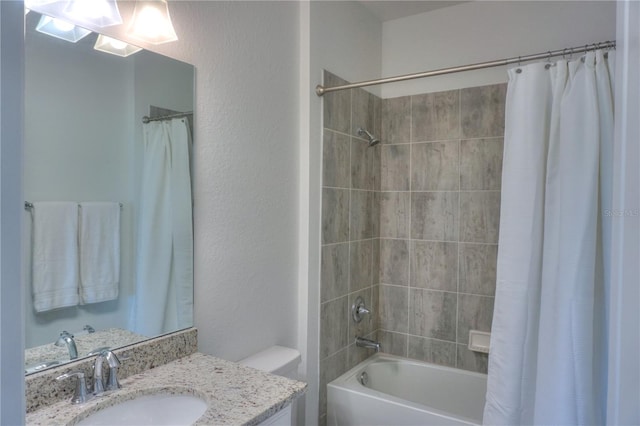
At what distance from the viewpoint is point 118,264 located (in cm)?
130

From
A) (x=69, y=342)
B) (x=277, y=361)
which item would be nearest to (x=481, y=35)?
(x=277, y=361)

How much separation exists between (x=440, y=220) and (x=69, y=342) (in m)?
2.12

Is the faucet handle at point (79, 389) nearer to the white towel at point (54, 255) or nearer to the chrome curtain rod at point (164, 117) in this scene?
the white towel at point (54, 255)

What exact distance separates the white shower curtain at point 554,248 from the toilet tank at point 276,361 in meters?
0.88

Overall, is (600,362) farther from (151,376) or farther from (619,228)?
(151,376)

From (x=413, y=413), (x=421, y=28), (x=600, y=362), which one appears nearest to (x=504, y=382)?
(x=600, y=362)

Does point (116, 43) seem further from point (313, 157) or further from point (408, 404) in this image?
point (408, 404)

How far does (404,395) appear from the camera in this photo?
103 inches

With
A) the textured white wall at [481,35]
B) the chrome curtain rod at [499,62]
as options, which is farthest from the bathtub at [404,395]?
the textured white wall at [481,35]

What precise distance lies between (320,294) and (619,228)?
1797mm

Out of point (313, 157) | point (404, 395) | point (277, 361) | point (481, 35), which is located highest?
point (481, 35)

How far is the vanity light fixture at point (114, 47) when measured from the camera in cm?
123

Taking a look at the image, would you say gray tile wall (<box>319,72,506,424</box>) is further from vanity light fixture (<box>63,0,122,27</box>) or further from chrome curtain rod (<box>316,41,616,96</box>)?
vanity light fixture (<box>63,0,122,27</box>)

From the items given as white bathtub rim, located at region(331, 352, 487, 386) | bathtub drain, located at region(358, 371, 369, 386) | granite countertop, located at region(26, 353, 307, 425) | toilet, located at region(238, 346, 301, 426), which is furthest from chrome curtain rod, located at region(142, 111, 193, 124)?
bathtub drain, located at region(358, 371, 369, 386)
